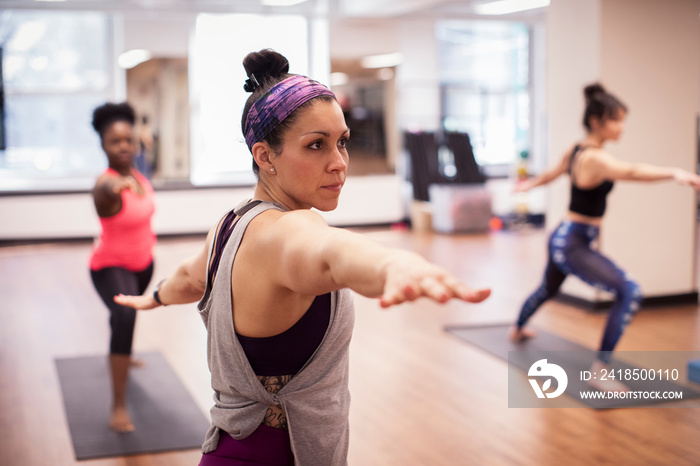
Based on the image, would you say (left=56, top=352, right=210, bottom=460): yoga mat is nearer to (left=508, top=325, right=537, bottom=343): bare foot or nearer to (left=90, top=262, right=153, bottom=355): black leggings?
(left=90, top=262, right=153, bottom=355): black leggings

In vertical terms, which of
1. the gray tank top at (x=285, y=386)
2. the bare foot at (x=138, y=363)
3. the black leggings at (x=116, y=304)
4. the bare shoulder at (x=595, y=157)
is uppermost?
the bare shoulder at (x=595, y=157)

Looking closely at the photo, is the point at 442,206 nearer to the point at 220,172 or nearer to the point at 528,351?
the point at 220,172

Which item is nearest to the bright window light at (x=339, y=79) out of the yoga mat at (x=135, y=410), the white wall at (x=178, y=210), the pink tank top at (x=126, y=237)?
the white wall at (x=178, y=210)

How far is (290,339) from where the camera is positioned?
1.29m

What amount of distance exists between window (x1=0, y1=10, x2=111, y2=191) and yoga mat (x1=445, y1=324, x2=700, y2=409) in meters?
6.55

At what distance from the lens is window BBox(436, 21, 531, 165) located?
11211 mm

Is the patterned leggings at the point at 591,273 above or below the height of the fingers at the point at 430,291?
below

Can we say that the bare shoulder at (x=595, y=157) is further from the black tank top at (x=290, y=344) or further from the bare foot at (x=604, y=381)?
the black tank top at (x=290, y=344)

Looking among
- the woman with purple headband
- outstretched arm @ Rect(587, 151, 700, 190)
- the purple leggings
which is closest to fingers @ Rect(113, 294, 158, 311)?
the woman with purple headband

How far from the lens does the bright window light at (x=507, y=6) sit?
926cm

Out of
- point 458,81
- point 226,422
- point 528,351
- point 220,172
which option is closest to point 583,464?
point 528,351

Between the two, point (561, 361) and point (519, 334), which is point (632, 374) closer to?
point (561, 361)

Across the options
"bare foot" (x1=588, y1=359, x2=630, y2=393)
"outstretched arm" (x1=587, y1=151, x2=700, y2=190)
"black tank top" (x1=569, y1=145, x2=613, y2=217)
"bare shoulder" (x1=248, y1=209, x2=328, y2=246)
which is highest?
"outstretched arm" (x1=587, y1=151, x2=700, y2=190)

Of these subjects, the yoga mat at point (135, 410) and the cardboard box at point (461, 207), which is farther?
the cardboard box at point (461, 207)
